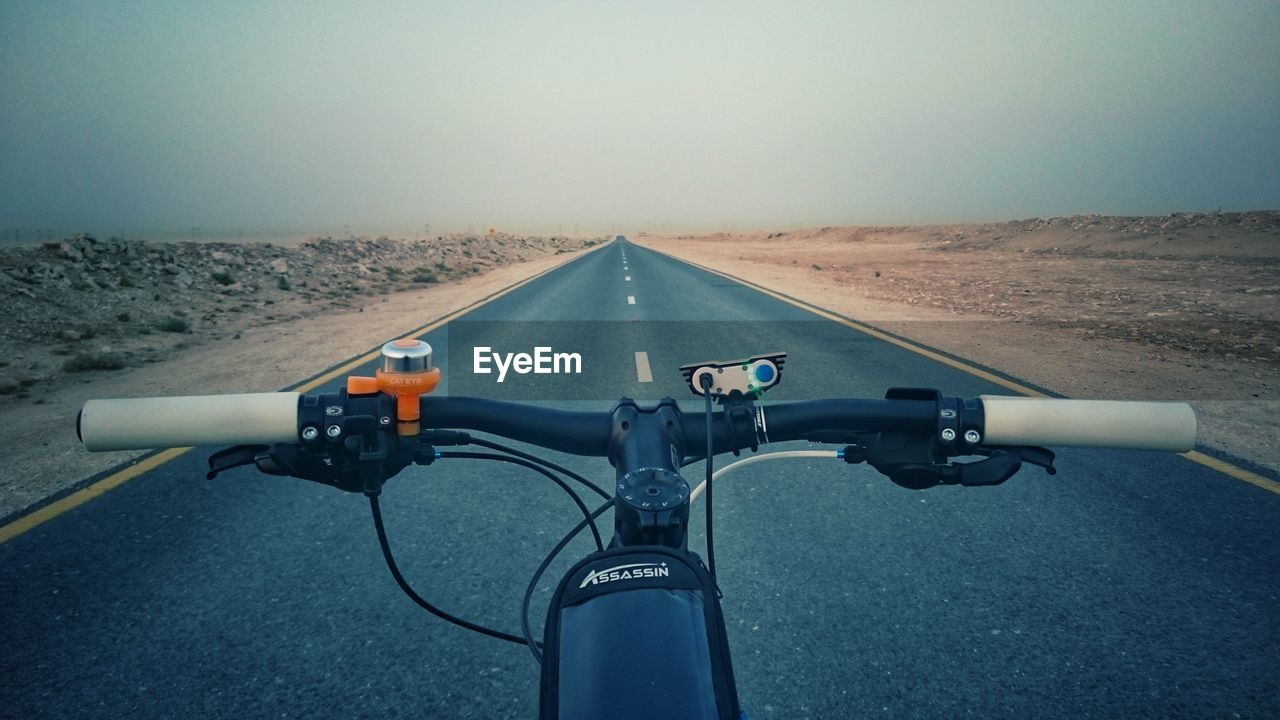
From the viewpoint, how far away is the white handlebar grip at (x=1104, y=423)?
1328 mm

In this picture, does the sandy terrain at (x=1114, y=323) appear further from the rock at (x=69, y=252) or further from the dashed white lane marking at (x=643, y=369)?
the rock at (x=69, y=252)

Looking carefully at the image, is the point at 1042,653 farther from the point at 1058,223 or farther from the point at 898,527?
the point at 1058,223

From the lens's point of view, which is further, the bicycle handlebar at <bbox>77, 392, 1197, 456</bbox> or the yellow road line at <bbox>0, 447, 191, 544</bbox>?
the yellow road line at <bbox>0, 447, 191, 544</bbox>

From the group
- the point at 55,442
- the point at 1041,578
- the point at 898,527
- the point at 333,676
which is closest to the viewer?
the point at 333,676

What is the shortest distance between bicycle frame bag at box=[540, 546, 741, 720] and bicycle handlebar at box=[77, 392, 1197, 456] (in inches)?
20.4

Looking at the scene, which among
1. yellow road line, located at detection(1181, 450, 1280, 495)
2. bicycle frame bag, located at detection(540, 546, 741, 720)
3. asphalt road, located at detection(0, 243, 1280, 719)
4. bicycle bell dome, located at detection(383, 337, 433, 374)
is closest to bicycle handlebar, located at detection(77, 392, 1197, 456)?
bicycle bell dome, located at detection(383, 337, 433, 374)

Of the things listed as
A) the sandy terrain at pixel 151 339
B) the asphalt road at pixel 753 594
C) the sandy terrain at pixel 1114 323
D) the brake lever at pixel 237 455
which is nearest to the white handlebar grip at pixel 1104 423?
→ the asphalt road at pixel 753 594

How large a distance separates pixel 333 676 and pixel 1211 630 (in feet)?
11.4

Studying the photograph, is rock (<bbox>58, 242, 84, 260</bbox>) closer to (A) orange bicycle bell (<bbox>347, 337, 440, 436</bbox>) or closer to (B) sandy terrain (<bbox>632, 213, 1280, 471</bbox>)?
(B) sandy terrain (<bbox>632, 213, 1280, 471</bbox>)

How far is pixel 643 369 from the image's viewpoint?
25.8 ft

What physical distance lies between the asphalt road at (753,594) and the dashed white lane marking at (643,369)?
266 cm

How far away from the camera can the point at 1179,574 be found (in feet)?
10.5

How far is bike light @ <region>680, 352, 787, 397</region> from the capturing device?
57.3 inches

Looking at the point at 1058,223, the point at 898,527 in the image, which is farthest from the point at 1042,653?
the point at 1058,223
